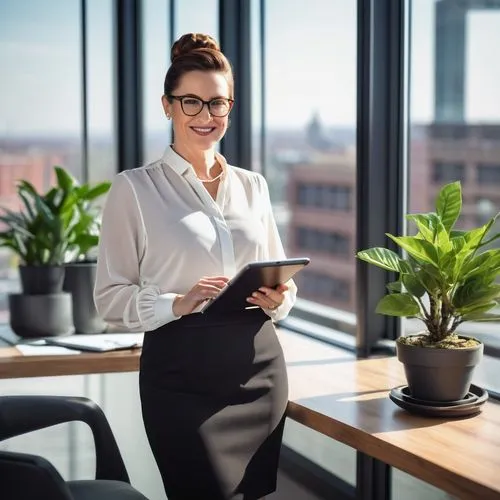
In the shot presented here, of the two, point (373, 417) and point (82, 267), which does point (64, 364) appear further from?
point (373, 417)

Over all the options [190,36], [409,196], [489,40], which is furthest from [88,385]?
[489,40]

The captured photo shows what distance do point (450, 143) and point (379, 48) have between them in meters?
0.47

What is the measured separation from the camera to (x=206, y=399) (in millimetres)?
2521

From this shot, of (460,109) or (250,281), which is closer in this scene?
(250,281)

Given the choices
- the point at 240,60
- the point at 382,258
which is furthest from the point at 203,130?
the point at 240,60

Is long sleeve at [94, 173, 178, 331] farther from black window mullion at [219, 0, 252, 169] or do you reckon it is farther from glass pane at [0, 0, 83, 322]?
glass pane at [0, 0, 83, 322]

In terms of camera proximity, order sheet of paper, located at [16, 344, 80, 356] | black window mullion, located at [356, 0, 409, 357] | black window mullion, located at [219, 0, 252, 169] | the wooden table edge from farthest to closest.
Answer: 1. black window mullion, located at [219, 0, 252, 169]
2. sheet of paper, located at [16, 344, 80, 356]
3. black window mullion, located at [356, 0, 409, 357]
4. the wooden table edge

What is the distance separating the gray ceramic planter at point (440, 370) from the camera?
2.40 meters

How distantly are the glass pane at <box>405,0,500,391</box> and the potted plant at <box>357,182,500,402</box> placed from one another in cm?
26

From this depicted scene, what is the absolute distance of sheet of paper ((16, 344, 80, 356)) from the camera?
10.9 feet

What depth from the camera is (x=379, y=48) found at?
10.5ft

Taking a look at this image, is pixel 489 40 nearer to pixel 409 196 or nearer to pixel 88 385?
pixel 409 196

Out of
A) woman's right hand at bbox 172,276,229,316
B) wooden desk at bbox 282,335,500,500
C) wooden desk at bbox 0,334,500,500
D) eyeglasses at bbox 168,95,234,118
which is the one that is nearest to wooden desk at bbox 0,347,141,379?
wooden desk at bbox 0,334,500,500

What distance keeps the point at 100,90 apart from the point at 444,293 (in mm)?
2632
